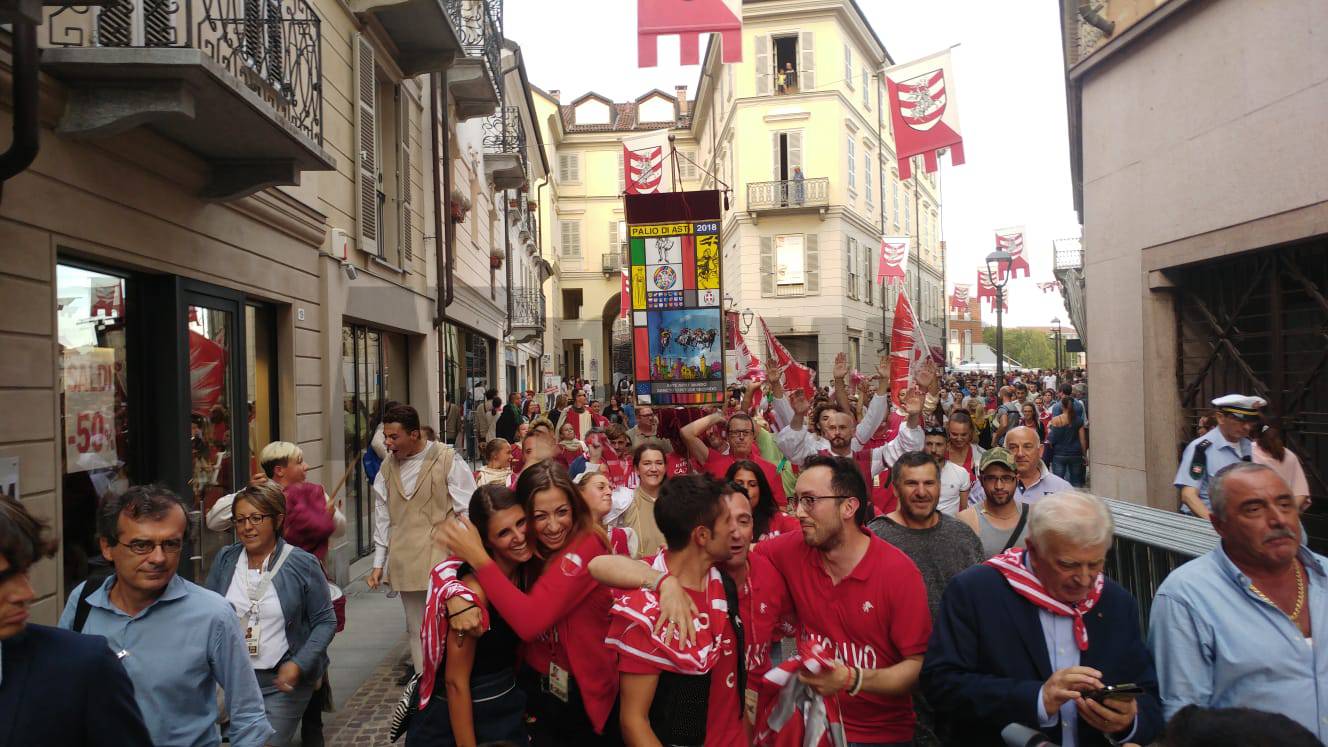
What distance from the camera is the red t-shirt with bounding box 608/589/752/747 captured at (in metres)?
2.80

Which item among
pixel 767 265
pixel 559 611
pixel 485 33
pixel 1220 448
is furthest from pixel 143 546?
pixel 767 265

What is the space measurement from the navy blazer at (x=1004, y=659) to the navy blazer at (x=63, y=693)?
232 cm

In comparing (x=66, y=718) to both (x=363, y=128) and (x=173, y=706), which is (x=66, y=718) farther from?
(x=363, y=128)

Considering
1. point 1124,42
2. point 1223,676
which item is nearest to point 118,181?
point 1223,676

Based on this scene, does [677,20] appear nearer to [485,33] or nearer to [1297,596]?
[485,33]

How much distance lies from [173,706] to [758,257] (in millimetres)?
31978

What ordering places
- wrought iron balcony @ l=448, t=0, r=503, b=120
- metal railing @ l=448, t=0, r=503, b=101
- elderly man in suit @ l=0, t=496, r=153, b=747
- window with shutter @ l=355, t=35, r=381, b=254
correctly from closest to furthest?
elderly man in suit @ l=0, t=496, r=153, b=747
window with shutter @ l=355, t=35, r=381, b=254
wrought iron balcony @ l=448, t=0, r=503, b=120
metal railing @ l=448, t=0, r=503, b=101

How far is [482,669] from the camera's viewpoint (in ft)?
10.5

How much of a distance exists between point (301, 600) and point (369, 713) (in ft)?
6.79

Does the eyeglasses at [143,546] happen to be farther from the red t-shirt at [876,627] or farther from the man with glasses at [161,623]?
the red t-shirt at [876,627]

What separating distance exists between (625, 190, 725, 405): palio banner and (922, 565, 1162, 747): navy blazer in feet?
25.1

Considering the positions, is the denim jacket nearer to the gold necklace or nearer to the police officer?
the gold necklace

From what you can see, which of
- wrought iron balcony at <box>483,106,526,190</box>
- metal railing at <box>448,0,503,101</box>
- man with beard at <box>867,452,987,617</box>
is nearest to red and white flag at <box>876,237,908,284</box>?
wrought iron balcony at <box>483,106,526,190</box>

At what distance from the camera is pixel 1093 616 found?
9.35ft
